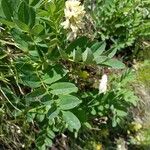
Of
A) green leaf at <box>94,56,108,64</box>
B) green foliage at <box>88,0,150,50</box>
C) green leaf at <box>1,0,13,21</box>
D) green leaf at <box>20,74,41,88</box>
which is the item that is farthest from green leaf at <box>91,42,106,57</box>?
green foliage at <box>88,0,150,50</box>

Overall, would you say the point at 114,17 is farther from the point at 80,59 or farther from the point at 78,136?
the point at 80,59

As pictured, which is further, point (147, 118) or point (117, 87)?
point (147, 118)

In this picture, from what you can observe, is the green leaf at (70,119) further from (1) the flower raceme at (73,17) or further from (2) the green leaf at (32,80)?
(1) the flower raceme at (73,17)

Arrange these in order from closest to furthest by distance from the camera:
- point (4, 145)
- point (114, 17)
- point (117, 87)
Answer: point (4, 145), point (117, 87), point (114, 17)

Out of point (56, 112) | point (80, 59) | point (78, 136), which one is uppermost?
point (80, 59)

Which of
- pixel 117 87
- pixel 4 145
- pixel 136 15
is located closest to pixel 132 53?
pixel 136 15

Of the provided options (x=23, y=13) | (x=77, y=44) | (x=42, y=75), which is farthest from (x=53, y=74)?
(x=23, y=13)

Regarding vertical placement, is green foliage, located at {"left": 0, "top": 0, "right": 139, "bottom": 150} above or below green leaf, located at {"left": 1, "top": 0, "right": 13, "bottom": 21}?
below

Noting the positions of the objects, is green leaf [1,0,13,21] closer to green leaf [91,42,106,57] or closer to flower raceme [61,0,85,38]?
flower raceme [61,0,85,38]

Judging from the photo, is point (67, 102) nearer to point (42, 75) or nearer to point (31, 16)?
point (42, 75)
